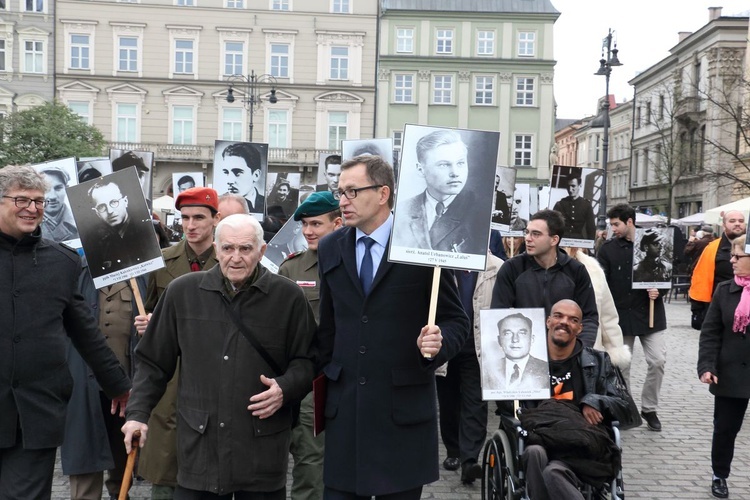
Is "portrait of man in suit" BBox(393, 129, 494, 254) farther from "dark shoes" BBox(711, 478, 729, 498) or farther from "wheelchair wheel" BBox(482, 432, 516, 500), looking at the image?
"dark shoes" BBox(711, 478, 729, 498)

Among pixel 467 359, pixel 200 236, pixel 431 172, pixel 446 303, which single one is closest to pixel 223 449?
pixel 446 303

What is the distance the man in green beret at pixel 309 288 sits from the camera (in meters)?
5.80

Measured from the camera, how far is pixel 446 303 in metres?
4.16

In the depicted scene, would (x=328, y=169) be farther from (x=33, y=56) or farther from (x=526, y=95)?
(x=526, y=95)

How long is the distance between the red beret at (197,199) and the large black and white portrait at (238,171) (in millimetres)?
4656

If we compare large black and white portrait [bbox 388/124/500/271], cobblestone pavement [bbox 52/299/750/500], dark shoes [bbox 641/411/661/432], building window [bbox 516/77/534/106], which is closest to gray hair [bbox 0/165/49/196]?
large black and white portrait [bbox 388/124/500/271]

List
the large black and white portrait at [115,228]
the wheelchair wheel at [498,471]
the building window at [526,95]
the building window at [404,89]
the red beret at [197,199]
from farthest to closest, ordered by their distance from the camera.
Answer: the building window at [526,95]
the building window at [404,89]
the red beret at [197,199]
the large black and white portrait at [115,228]
the wheelchair wheel at [498,471]

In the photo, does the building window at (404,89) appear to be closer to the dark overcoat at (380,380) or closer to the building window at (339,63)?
the building window at (339,63)

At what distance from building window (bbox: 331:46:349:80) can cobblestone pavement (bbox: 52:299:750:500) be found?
44.0 m

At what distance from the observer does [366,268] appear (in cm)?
409

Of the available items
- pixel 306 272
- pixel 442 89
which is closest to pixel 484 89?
pixel 442 89

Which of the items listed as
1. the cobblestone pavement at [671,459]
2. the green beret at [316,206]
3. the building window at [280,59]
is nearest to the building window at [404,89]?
the building window at [280,59]

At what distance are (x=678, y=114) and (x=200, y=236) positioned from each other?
184 ft

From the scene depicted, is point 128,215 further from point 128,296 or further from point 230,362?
point 230,362
